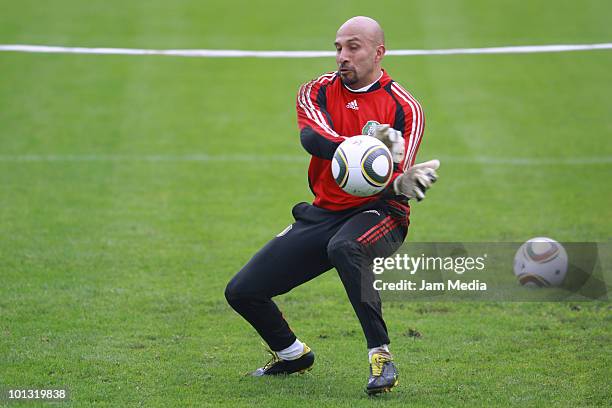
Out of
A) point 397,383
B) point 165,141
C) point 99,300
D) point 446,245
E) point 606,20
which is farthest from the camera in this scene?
point 606,20

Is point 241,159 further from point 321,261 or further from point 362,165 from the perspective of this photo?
point 362,165

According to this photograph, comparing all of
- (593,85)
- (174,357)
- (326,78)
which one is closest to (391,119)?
(326,78)

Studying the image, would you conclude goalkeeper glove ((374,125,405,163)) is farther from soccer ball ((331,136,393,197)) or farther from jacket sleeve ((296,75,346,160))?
jacket sleeve ((296,75,346,160))

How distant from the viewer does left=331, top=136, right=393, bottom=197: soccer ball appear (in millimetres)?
6457

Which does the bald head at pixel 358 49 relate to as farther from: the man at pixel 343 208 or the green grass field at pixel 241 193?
the green grass field at pixel 241 193

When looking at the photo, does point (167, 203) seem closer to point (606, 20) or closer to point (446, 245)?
point (446, 245)

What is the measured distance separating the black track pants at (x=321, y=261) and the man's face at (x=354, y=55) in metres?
0.96

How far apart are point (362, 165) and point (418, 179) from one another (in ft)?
1.28

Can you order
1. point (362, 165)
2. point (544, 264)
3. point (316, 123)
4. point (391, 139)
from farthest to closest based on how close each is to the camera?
point (544, 264), point (316, 123), point (391, 139), point (362, 165)

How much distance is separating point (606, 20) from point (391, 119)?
18794 millimetres

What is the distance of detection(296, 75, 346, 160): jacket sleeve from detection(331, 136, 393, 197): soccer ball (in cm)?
13

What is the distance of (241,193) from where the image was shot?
14.0m

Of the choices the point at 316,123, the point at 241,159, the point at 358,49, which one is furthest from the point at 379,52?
the point at 241,159

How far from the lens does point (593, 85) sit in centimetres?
2045
